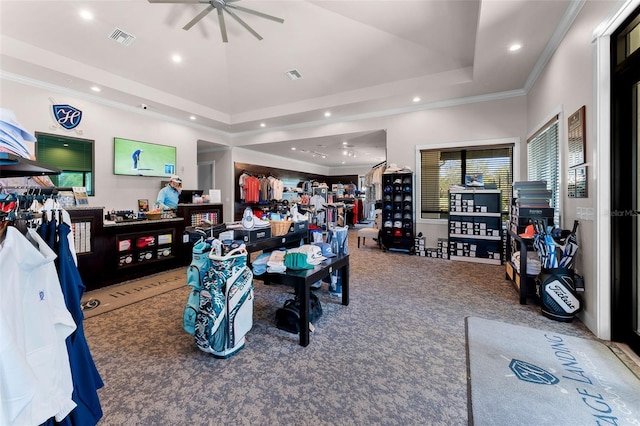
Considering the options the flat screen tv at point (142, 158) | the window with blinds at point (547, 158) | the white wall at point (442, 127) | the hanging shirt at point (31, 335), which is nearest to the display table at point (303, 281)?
the hanging shirt at point (31, 335)

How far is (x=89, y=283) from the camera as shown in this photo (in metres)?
3.61

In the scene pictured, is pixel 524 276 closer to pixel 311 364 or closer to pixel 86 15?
pixel 311 364

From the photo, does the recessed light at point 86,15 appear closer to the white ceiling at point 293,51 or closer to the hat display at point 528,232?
the white ceiling at point 293,51

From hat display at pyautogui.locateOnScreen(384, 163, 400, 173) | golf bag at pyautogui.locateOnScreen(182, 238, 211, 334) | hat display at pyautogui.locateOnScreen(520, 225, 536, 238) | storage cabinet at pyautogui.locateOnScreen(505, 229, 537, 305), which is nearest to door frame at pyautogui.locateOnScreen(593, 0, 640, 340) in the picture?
storage cabinet at pyautogui.locateOnScreen(505, 229, 537, 305)

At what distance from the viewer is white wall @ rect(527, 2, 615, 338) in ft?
7.89

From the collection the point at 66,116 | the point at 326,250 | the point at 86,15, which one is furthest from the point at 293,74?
the point at 66,116

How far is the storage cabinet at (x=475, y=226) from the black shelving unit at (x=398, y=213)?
86 cm

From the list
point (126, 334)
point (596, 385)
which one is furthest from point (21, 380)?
point (596, 385)

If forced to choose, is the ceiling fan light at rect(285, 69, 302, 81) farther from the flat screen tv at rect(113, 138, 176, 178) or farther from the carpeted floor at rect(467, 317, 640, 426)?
the carpeted floor at rect(467, 317, 640, 426)

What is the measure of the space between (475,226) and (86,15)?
7239 mm

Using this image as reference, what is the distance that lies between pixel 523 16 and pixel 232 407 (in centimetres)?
454

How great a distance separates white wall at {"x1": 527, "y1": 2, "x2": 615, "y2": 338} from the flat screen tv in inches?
285

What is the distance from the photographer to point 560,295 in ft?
8.74

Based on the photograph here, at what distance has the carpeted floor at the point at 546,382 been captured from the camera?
60.5 inches
